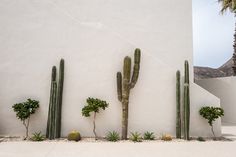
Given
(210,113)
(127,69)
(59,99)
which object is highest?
(127,69)

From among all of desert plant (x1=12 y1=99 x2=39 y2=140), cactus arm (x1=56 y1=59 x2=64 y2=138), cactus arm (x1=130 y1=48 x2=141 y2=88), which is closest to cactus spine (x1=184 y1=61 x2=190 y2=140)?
cactus arm (x1=130 y1=48 x2=141 y2=88)

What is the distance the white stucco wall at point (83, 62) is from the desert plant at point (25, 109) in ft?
1.07

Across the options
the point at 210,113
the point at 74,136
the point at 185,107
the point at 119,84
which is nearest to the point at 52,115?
the point at 74,136

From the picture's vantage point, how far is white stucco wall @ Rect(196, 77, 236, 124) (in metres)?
13.2

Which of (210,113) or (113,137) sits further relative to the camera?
(210,113)

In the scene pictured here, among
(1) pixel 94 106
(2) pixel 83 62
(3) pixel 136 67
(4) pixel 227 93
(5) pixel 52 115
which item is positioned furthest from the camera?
(4) pixel 227 93

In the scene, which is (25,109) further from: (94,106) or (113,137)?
(113,137)

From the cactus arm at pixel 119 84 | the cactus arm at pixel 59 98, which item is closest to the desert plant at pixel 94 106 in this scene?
the cactus arm at pixel 119 84

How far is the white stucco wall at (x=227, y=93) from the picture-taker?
43.2ft

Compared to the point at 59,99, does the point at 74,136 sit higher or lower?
lower

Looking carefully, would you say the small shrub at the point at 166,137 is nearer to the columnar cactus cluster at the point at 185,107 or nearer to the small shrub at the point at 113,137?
the columnar cactus cluster at the point at 185,107

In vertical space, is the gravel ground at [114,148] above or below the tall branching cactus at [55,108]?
below

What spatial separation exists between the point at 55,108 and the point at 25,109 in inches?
39.5

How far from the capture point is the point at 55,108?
8.91 metres
